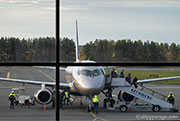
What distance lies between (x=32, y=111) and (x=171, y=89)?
71.3ft

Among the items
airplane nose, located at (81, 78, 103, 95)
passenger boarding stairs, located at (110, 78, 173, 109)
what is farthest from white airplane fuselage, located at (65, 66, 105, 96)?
passenger boarding stairs, located at (110, 78, 173, 109)

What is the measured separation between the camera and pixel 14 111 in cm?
1900

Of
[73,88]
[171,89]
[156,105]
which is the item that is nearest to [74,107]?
[73,88]

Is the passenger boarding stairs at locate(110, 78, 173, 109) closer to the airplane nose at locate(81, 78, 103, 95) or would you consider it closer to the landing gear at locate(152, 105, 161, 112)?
the landing gear at locate(152, 105, 161, 112)

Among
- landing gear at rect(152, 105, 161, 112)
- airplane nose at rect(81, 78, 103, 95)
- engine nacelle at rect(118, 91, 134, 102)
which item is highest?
airplane nose at rect(81, 78, 103, 95)

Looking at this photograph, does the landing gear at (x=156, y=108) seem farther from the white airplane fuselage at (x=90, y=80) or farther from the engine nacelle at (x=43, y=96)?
the engine nacelle at (x=43, y=96)

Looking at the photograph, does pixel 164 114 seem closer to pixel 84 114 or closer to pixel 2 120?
pixel 84 114

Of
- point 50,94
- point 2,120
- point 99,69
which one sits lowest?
point 2,120

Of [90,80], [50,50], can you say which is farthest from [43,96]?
[50,50]

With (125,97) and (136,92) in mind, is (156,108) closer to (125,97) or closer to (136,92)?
(125,97)

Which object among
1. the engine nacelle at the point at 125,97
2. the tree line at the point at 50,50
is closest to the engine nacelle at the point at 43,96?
the tree line at the point at 50,50

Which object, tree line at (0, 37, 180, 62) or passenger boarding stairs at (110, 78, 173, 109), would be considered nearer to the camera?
tree line at (0, 37, 180, 62)

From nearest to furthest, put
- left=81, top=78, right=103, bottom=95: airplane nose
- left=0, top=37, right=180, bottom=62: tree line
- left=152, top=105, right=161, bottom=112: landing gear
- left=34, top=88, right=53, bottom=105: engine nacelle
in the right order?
1. left=0, top=37, right=180, bottom=62: tree line
2. left=81, top=78, right=103, bottom=95: airplane nose
3. left=34, top=88, right=53, bottom=105: engine nacelle
4. left=152, top=105, right=161, bottom=112: landing gear

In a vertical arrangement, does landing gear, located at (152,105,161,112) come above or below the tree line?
below
